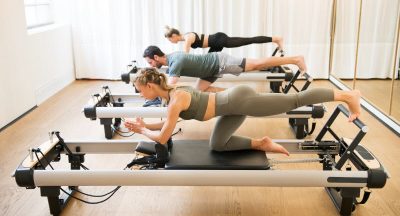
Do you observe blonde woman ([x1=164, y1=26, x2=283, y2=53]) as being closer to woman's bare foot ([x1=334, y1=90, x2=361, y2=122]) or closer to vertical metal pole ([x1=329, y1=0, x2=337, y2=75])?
vertical metal pole ([x1=329, y1=0, x2=337, y2=75])

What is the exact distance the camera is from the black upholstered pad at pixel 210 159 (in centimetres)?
232

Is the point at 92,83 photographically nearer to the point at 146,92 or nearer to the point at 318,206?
the point at 146,92

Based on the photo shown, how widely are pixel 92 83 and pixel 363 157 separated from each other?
415 cm

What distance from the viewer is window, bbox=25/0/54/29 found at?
4.94 meters

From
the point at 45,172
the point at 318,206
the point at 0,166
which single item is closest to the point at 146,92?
the point at 45,172

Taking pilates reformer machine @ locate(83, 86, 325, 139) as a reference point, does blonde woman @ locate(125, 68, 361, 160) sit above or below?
above

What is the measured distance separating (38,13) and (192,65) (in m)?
2.64

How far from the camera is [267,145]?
8.29 ft

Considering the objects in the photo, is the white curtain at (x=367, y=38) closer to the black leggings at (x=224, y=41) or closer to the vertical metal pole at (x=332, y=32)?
the vertical metal pole at (x=332, y=32)

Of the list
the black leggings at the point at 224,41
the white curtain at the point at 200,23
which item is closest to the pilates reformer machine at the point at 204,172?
the black leggings at the point at 224,41

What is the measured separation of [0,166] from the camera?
311 cm

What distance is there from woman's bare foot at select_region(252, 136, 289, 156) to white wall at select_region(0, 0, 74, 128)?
2.55 m

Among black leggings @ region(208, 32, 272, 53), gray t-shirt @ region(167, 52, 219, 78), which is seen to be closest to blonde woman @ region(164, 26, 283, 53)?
black leggings @ region(208, 32, 272, 53)

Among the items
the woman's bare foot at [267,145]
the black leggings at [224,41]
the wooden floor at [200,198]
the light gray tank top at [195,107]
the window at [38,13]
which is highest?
the window at [38,13]
